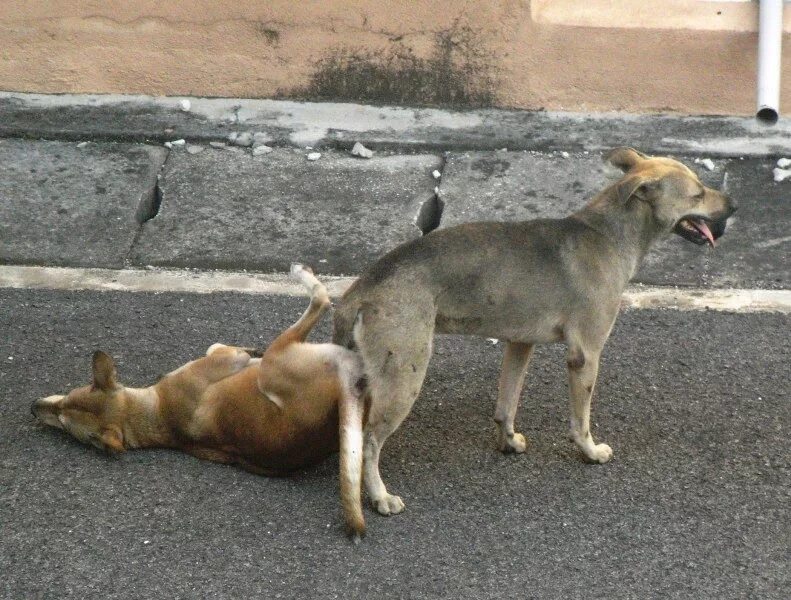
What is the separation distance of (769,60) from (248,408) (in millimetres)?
3999

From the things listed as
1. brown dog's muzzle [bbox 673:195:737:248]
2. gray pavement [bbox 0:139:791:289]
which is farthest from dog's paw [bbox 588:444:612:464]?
gray pavement [bbox 0:139:791:289]

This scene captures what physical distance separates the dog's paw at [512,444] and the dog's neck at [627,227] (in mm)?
807

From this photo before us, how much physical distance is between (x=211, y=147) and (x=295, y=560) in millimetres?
3744

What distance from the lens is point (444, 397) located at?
235 inches

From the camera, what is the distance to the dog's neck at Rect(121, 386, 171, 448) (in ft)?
18.2

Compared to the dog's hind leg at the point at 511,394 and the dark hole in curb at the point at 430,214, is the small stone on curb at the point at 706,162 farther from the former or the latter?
the dog's hind leg at the point at 511,394

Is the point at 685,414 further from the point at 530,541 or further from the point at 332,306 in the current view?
the point at 332,306

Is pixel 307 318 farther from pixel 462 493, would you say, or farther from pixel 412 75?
pixel 412 75

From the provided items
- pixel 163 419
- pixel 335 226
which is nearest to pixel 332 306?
pixel 335 226

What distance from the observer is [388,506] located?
205 inches

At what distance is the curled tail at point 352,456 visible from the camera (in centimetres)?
501

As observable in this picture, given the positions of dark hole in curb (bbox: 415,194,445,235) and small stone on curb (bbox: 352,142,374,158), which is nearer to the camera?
dark hole in curb (bbox: 415,194,445,235)

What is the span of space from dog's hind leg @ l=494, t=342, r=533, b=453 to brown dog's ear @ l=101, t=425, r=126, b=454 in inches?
62.5

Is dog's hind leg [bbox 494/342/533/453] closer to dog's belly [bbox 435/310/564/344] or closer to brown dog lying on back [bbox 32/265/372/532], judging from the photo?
dog's belly [bbox 435/310/564/344]
